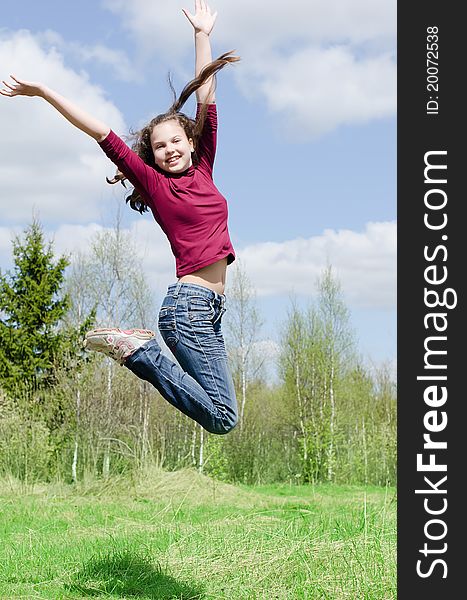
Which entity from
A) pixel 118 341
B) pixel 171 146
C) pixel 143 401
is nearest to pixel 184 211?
pixel 171 146

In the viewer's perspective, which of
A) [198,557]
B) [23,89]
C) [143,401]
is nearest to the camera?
[23,89]

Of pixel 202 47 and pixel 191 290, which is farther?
pixel 202 47

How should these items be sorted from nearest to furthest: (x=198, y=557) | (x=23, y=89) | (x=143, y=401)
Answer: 1. (x=23, y=89)
2. (x=198, y=557)
3. (x=143, y=401)

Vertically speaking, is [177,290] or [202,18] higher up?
[202,18]

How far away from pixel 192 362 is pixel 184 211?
685mm

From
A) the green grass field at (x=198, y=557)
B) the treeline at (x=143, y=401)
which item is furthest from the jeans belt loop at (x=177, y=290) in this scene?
the treeline at (x=143, y=401)

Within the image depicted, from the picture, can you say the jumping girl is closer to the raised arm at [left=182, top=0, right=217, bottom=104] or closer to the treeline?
the raised arm at [left=182, top=0, right=217, bottom=104]

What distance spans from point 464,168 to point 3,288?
1213 centimetres

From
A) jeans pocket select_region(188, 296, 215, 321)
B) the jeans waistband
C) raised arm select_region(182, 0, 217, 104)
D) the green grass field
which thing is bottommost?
the green grass field

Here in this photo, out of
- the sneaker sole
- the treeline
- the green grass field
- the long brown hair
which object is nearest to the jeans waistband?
the sneaker sole

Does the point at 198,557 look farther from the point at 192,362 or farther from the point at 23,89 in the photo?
the point at 23,89

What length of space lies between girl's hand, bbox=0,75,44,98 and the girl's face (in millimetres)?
560

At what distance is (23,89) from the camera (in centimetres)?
338

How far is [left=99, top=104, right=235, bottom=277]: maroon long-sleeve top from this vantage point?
3564 mm
